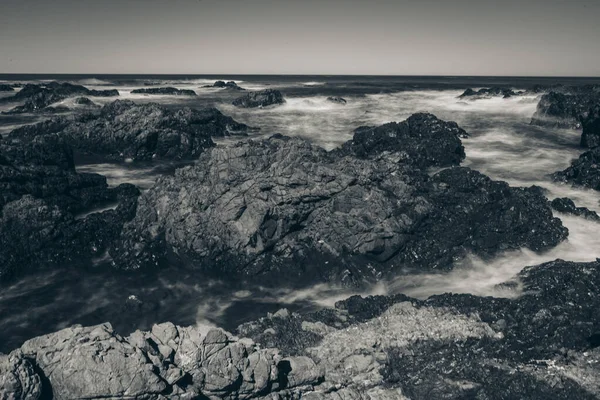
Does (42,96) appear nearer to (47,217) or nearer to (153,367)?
(47,217)

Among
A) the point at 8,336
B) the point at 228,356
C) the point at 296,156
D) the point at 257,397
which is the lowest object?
the point at 8,336

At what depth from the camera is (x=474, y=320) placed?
Result: 13297 millimetres

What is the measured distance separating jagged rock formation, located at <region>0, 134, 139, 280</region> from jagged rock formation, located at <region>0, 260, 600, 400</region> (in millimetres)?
10649

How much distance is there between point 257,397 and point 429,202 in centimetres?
1433

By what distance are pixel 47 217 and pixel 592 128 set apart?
145ft

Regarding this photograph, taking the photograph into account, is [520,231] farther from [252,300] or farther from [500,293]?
[252,300]

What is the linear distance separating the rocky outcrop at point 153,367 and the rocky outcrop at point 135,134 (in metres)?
30.4

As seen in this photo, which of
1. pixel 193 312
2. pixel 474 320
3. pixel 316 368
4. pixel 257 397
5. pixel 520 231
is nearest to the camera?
pixel 257 397

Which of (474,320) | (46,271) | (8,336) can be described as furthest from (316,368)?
(46,271)

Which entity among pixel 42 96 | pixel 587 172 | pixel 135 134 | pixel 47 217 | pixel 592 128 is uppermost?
pixel 42 96

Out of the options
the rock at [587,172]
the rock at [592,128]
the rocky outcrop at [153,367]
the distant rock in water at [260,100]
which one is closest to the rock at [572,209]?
the rock at [587,172]

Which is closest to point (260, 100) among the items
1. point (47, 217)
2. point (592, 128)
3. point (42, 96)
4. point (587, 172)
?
point (42, 96)

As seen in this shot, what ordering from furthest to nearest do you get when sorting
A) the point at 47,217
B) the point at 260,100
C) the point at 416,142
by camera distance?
the point at 260,100 → the point at 416,142 → the point at 47,217

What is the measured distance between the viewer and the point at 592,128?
3988 cm
